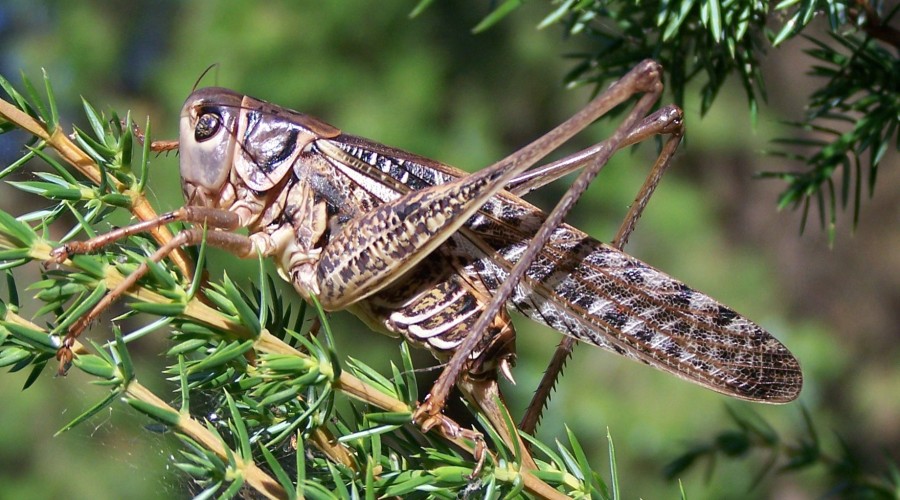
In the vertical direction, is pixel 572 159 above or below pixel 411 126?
above

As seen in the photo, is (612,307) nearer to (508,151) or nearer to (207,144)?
(207,144)

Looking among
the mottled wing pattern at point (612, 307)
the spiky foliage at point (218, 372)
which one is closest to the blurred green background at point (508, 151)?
the mottled wing pattern at point (612, 307)

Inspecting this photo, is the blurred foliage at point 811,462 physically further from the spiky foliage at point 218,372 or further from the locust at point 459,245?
the spiky foliage at point 218,372

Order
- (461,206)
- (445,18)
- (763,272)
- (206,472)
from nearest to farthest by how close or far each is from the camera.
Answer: (206,472), (461,206), (445,18), (763,272)

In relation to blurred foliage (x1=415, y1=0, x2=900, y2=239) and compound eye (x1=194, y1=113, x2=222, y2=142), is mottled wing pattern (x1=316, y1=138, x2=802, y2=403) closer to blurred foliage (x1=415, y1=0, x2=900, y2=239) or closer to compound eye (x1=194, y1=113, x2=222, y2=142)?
blurred foliage (x1=415, y1=0, x2=900, y2=239)

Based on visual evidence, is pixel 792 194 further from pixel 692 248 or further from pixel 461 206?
pixel 692 248

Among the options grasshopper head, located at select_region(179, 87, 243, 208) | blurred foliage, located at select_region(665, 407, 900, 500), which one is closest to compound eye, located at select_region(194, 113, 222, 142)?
grasshopper head, located at select_region(179, 87, 243, 208)

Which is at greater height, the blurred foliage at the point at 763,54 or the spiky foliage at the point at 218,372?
the blurred foliage at the point at 763,54

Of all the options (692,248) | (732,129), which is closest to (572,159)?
(692,248)
